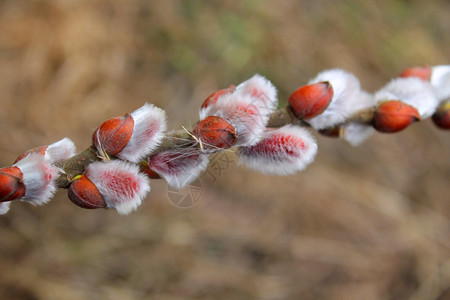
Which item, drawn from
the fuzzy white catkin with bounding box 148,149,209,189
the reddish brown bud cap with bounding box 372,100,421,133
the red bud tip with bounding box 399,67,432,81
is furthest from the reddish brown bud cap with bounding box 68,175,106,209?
the red bud tip with bounding box 399,67,432,81

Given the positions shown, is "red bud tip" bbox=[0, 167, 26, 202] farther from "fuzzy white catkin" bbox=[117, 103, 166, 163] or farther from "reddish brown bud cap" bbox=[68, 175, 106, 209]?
"fuzzy white catkin" bbox=[117, 103, 166, 163]

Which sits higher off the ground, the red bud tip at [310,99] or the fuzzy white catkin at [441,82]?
the fuzzy white catkin at [441,82]

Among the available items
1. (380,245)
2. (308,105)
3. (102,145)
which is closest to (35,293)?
(102,145)

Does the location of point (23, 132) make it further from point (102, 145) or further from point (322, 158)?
point (322, 158)

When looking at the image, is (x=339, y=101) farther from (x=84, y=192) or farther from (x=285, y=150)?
(x=84, y=192)

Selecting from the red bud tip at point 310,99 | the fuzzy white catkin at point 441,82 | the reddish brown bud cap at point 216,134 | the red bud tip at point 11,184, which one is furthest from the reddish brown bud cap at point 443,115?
the red bud tip at point 11,184

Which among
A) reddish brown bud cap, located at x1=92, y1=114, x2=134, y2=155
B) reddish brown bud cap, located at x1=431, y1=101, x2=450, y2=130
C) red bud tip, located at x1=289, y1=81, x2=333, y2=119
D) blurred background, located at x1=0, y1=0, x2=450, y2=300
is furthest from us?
blurred background, located at x1=0, y1=0, x2=450, y2=300

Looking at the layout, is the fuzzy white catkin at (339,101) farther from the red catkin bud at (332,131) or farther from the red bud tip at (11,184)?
the red bud tip at (11,184)
